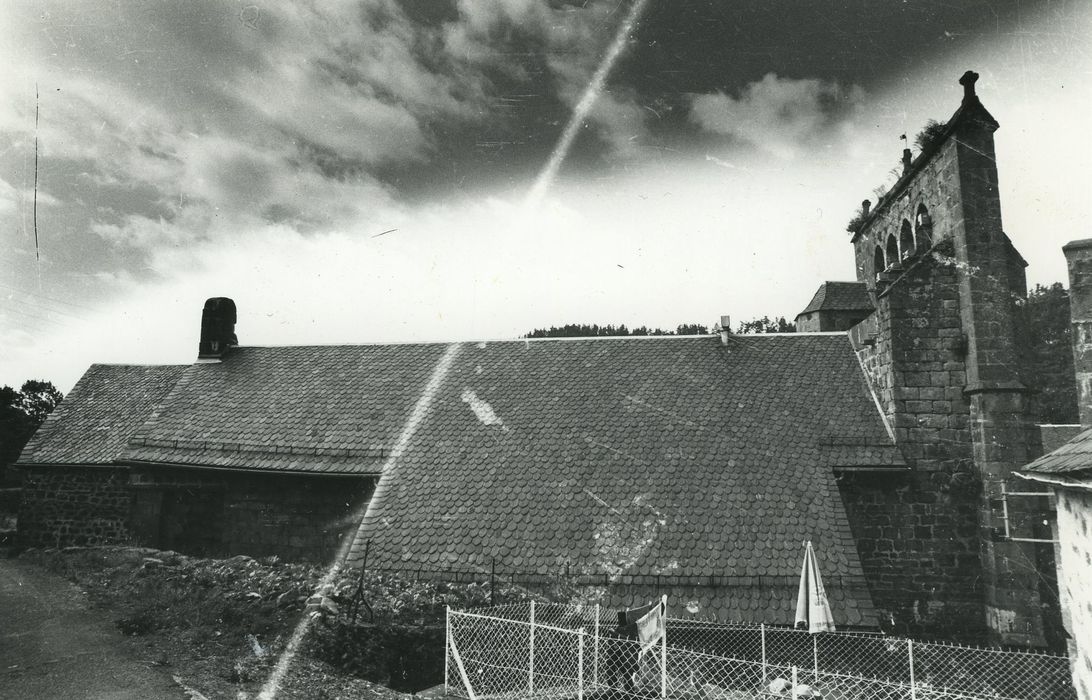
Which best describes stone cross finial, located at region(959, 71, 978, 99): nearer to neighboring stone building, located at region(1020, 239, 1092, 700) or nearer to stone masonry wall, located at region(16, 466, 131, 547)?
neighboring stone building, located at region(1020, 239, 1092, 700)

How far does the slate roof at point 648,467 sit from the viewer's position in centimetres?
1258

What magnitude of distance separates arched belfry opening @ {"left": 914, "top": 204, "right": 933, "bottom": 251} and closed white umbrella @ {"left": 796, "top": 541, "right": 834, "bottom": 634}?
9428 millimetres

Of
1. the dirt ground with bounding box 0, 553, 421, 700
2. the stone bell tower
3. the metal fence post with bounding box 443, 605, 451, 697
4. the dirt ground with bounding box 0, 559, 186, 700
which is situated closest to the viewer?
the dirt ground with bounding box 0, 559, 186, 700

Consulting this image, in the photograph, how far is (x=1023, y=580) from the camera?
12836mm

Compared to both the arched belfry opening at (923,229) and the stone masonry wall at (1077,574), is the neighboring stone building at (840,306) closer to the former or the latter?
the arched belfry opening at (923,229)

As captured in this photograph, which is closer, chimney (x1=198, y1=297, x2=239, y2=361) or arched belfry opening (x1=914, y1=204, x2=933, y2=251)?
arched belfry opening (x1=914, y1=204, x2=933, y2=251)

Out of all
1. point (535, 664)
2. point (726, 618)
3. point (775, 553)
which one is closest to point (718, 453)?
point (775, 553)

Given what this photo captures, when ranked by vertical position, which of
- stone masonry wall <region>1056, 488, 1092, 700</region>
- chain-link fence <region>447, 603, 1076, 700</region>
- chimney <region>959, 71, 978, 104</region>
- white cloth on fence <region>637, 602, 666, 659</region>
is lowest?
chain-link fence <region>447, 603, 1076, 700</region>

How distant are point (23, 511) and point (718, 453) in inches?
862

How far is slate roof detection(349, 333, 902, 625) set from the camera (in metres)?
12.6

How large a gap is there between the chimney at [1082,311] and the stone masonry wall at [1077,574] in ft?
7.60

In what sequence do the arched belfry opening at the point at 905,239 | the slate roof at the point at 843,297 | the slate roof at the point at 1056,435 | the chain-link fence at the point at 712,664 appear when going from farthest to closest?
the slate roof at the point at 1056,435, the slate roof at the point at 843,297, the arched belfry opening at the point at 905,239, the chain-link fence at the point at 712,664

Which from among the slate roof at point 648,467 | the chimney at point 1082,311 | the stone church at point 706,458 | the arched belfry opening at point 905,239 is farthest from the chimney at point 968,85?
the slate roof at point 648,467

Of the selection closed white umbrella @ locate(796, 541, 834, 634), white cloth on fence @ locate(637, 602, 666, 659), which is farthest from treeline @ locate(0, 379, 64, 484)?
closed white umbrella @ locate(796, 541, 834, 634)
